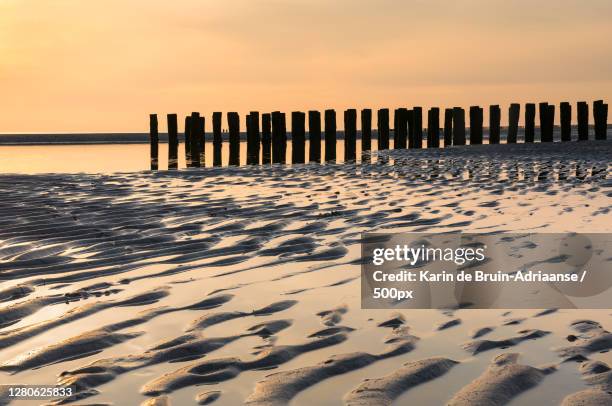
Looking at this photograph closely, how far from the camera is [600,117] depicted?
85.3ft

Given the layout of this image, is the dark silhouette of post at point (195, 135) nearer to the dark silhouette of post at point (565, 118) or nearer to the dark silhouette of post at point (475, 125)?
the dark silhouette of post at point (475, 125)

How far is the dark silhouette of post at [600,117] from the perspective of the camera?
25938 mm

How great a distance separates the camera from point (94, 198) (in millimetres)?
9039

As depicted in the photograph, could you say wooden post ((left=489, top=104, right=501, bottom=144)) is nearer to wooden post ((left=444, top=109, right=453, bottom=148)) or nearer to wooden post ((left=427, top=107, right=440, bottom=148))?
wooden post ((left=444, top=109, right=453, bottom=148))

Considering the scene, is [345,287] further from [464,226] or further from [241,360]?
[464,226]

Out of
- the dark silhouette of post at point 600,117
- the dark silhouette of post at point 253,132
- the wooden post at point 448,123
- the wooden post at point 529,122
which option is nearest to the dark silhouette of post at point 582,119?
the dark silhouette of post at point 600,117

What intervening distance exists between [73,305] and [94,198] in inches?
207

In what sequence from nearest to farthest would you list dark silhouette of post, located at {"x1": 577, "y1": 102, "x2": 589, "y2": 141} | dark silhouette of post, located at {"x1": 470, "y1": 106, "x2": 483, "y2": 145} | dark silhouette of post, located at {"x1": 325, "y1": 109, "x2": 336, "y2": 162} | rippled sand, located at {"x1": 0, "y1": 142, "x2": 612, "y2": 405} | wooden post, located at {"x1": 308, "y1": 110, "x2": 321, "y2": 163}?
rippled sand, located at {"x1": 0, "y1": 142, "x2": 612, "y2": 405} < dark silhouette of post, located at {"x1": 325, "y1": 109, "x2": 336, "y2": 162} < wooden post, located at {"x1": 308, "y1": 110, "x2": 321, "y2": 163} < dark silhouette of post, located at {"x1": 470, "y1": 106, "x2": 483, "y2": 145} < dark silhouette of post, located at {"x1": 577, "y1": 102, "x2": 589, "y2": 141}

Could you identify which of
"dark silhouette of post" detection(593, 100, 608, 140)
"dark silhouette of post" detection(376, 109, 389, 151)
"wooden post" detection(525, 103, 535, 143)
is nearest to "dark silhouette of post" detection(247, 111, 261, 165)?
"dark silhouette of post" detection(376, 109, 389, 151)

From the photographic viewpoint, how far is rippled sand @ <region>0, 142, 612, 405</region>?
2.76 meters

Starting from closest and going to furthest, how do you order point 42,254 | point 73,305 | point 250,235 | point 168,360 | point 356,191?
point 168,360 < point 73,305 < point 42,254 < point 250,235 < point 356,191

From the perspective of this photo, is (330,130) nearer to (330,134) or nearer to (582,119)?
(330,134)

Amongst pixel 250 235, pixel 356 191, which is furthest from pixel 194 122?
pixel 250 235

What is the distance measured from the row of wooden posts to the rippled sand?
13723 mm
